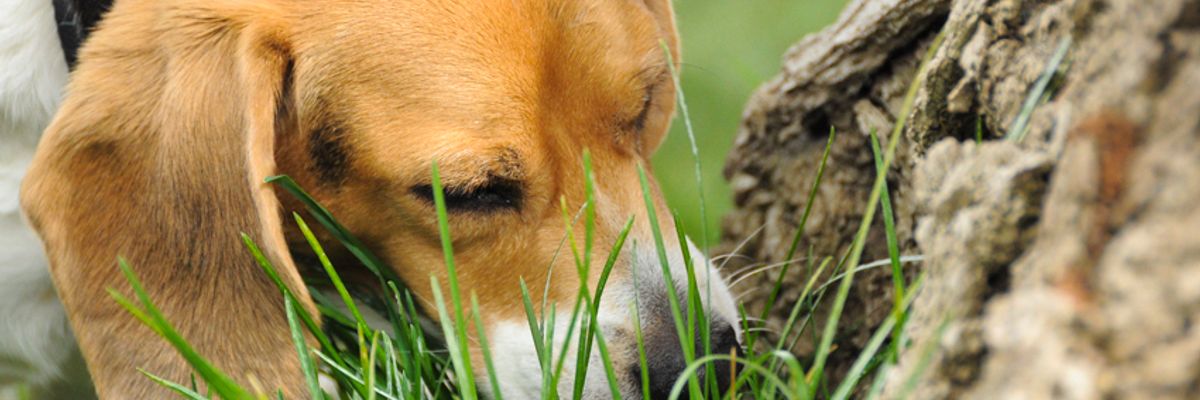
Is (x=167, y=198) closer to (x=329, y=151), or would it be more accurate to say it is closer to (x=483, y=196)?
(x=329, y=151)

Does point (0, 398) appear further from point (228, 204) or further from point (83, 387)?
point (228, 204)

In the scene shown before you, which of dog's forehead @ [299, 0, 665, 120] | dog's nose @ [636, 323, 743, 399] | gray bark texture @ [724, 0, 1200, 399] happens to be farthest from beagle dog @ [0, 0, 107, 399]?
gray bark texture @ [724, 0, 1200, 399]

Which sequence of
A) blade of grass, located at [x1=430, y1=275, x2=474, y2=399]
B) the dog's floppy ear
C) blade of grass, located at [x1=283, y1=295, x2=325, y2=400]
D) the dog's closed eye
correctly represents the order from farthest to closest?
the dog's closed eye < the dog's floppy ear < blade of grass, located at [x1=283, y1=295, x2=325, y2=400] < blade of grass, located at [x1=430, y1=275, x2=474, y2=399]

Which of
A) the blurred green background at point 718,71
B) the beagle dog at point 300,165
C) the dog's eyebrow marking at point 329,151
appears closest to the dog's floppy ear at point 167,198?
the beagle dog at point 300,165

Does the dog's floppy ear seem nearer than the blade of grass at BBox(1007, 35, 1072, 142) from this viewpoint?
No

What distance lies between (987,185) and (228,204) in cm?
156

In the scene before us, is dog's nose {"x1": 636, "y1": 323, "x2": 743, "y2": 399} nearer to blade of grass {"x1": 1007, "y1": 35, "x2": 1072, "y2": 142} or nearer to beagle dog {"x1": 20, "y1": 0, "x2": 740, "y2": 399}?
beagle dog {"x1": 20, "y1": 0, "x2": 740, "y2": 399}

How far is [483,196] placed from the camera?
8.29 feet

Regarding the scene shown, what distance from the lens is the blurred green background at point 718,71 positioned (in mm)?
4672

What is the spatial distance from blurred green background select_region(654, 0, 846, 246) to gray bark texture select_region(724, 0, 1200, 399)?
220 cm

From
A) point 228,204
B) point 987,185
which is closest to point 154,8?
point 228,204

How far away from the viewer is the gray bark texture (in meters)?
1.08

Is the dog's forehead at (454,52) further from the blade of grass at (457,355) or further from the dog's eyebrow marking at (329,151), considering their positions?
the blade of grass at (457,355)

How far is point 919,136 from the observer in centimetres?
237
